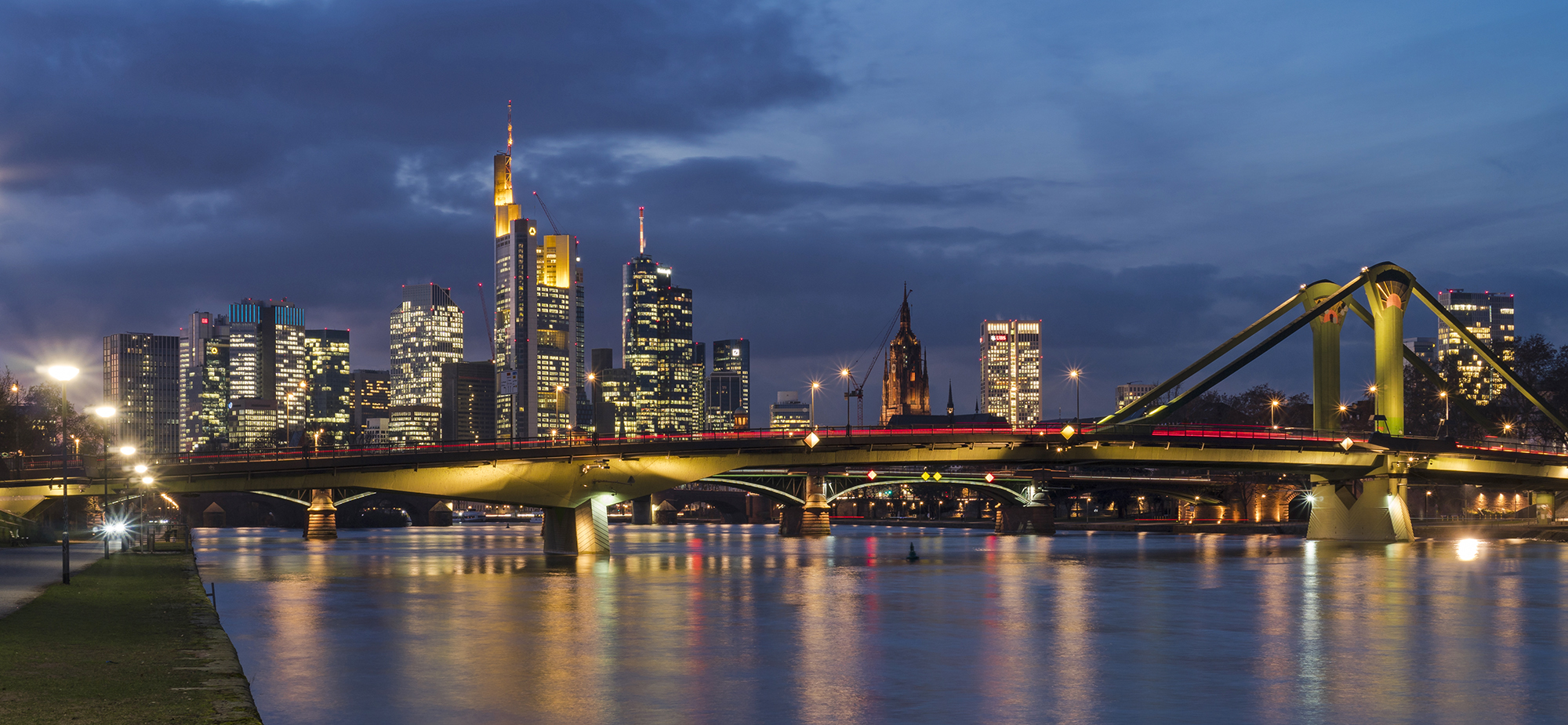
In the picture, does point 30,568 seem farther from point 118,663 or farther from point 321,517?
point 321,517

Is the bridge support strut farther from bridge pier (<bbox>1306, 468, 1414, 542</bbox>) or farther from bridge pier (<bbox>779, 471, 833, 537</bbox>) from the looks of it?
bridge pier (<bbox>1306, 468, 1414, 542</bbox>)

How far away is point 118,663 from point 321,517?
515ft

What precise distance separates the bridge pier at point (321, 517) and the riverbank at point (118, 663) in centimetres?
13163

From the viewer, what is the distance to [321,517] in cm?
17525

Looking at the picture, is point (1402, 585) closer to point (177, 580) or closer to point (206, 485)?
point (177, 580)

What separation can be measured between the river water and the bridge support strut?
96318 millimetres

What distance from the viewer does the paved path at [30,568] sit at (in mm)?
40431

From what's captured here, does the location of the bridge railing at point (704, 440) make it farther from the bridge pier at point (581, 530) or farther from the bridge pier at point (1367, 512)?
the bridge pier at point (1367, 512)

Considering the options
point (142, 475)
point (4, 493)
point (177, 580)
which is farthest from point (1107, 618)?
point (4, 493)

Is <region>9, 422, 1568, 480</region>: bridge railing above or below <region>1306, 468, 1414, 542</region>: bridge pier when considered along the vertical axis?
above

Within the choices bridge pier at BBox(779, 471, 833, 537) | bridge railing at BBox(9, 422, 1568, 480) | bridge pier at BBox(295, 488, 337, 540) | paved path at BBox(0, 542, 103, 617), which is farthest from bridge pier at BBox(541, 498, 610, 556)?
bridge pier at BBox(779, 471, 833, 537)

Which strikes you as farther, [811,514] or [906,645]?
[811,514]

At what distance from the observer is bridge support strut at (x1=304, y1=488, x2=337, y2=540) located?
560 feet

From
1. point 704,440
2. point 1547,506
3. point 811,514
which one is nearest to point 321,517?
point 811,514
